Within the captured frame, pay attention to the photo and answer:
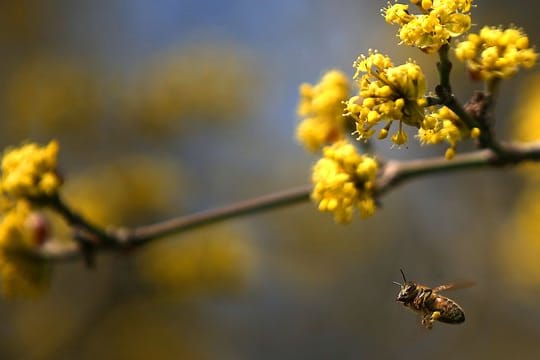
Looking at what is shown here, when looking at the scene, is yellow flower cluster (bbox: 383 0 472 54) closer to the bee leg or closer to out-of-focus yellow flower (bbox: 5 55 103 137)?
the bee leg

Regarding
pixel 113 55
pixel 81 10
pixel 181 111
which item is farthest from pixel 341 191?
pixel 81 10

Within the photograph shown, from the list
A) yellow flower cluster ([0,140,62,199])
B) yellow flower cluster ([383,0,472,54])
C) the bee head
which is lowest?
the bee head

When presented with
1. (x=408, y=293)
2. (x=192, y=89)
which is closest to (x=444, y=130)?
(x=408, y=293)

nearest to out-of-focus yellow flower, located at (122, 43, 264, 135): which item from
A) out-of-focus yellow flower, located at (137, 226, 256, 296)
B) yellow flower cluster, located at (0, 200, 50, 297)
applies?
out-of-focus yellow flower, located at (137, 226, 256, 296)

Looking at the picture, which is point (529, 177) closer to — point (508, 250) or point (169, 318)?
point (508, 250)

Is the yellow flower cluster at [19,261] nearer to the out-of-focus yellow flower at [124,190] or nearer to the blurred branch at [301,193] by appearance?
the blurred branch at [301,193]

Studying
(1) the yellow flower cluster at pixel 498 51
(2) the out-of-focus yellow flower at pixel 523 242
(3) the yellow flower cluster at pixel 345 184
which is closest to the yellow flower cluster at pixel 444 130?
(1) the yellow flower cluster at pixel 498 51
